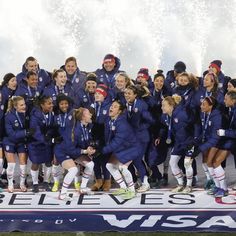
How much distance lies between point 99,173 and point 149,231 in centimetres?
186

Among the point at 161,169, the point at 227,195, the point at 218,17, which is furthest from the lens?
the point at 218,17

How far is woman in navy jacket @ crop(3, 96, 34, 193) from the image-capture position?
27.9 feet

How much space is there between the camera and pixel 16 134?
855cm

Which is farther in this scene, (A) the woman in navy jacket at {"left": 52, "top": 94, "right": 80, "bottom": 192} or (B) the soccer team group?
(A) the woman in navy jacket at {"left": 52, "top": 94, "right": 80, "bottom": 192}

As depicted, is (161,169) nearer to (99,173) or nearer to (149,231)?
(99,173)

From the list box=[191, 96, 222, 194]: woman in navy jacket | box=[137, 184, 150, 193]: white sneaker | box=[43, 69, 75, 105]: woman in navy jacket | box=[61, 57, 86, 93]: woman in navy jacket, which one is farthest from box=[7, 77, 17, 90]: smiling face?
box=[191, 96, 222, 194]: woman in navy jacket

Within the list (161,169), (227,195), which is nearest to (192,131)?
(227,195)

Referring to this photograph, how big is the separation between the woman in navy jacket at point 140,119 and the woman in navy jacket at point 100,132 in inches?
12.6

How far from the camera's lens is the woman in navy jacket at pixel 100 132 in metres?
8.48

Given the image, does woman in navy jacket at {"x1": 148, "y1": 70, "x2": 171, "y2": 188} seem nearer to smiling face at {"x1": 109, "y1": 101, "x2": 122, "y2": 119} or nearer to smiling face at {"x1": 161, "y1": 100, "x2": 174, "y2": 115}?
smiling face at {"x1": 161, "y1": 100, "x2": 174, "y2": 115}

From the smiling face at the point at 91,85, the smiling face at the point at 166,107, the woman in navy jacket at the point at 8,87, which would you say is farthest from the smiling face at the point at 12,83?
the smiling face at the point at 166,107

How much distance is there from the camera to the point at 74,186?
9000 mm

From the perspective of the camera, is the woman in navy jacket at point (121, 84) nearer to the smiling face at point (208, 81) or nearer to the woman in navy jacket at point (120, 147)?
the woman in navy jacket at point (120, 147)

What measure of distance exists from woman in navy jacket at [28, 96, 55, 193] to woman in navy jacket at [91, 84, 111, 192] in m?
0.62
